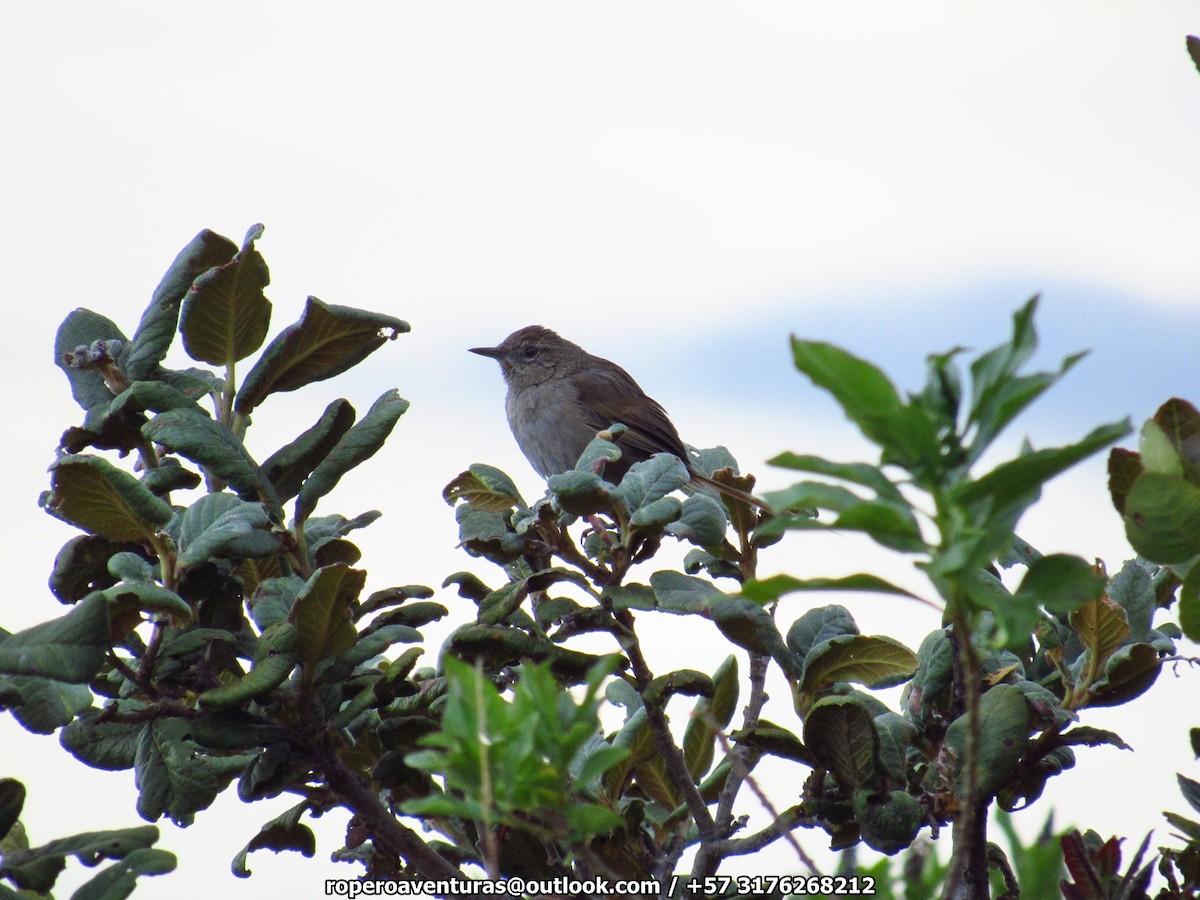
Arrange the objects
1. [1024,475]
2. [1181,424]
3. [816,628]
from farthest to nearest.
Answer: [816,628] → [1181,424] → [1024,475]

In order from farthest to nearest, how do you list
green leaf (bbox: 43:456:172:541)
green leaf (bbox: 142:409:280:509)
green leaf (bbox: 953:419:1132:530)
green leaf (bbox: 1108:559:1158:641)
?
green leaf (bbox: 1108:559:1158:641), green leaf (bbox: 142:409:280:509), green leaf (bbox: 43:456:172:541), green leaf (bbox: 953:419:1132:530)

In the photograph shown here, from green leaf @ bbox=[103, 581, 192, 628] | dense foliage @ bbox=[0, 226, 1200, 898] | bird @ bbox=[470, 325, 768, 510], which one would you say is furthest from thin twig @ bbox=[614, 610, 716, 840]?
bird @ bbox=[470, 325, 768, 510]

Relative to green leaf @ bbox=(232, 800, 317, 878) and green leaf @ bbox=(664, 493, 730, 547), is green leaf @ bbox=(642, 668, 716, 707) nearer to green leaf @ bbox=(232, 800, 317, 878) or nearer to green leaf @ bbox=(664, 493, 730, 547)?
green leaf @ bbox=(664, 493, 730, 547)

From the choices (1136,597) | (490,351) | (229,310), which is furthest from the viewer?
(490,351)

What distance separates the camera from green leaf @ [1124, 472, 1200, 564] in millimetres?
1510

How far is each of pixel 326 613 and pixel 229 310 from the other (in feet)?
2.25

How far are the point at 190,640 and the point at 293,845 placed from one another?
2.25 ft

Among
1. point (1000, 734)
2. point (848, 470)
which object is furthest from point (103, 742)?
point (848, 470)

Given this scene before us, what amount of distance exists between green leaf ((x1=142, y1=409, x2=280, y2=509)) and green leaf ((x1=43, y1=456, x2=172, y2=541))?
0.39 ft

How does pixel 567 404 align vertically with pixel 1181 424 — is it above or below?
above

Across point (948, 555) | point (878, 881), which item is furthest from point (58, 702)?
point (948, 555)

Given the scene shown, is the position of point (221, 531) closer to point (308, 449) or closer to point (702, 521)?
point (308, 449)

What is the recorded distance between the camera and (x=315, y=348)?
8.16 feet

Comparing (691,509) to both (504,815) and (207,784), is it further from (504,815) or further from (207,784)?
(504,815)
